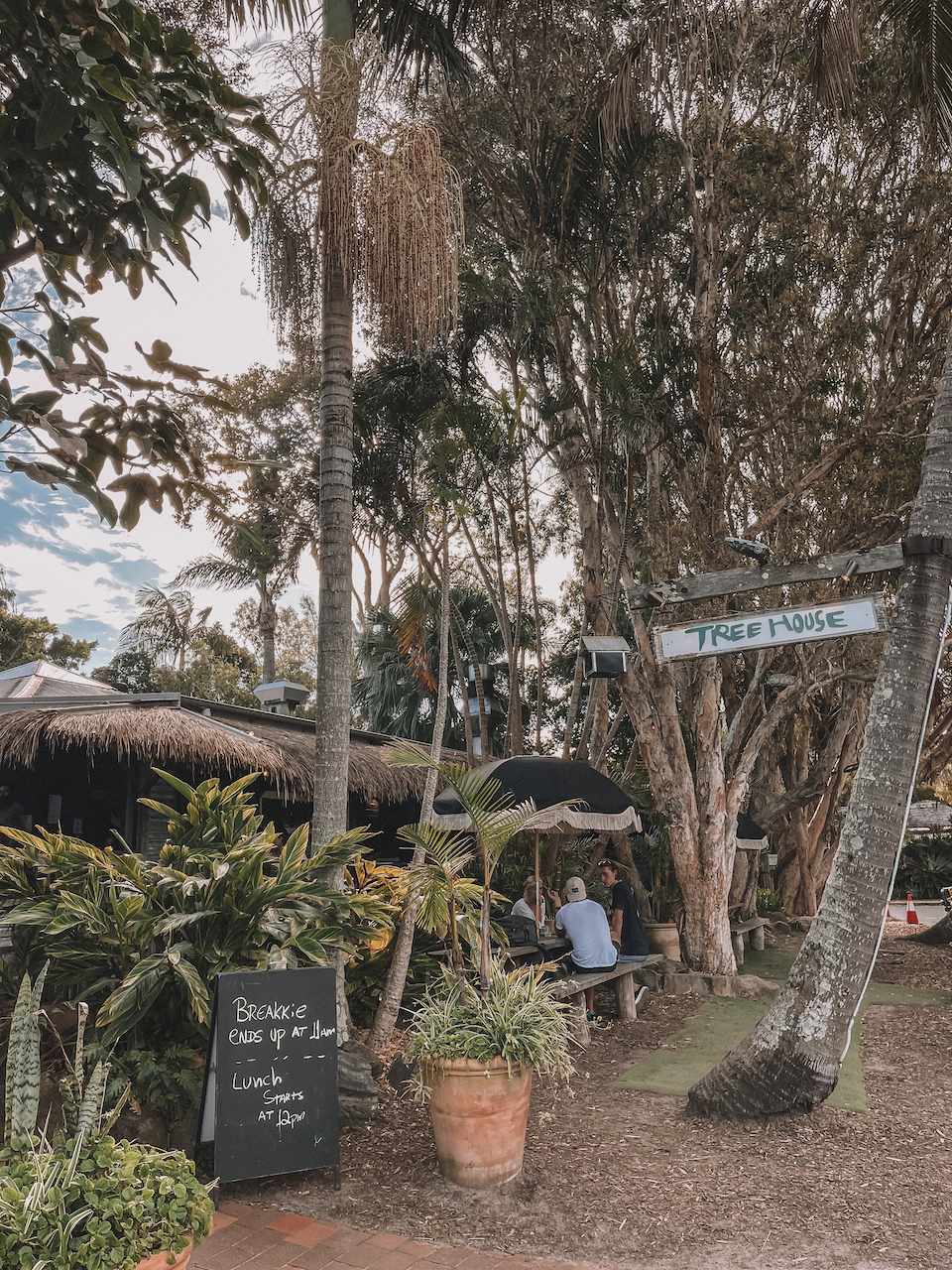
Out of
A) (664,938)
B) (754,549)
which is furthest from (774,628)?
(664,938)

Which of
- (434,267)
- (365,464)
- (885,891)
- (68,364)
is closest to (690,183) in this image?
(365,464)

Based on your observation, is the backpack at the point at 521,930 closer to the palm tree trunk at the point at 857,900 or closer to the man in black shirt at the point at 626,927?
the man in black shirt at the point at 626,927

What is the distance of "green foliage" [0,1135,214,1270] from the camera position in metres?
2.45

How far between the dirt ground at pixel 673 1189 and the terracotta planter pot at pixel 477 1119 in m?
0.08

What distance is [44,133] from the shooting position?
2.43 meters

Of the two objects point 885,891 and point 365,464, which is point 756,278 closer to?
point 365,464

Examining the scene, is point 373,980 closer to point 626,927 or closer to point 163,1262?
point 626,927

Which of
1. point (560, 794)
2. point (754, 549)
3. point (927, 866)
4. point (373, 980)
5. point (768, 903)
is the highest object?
point (754, 549)

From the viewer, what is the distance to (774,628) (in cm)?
562

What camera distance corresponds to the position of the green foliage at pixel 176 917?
4395 mm

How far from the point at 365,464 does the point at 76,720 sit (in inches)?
151

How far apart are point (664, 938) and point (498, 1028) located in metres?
6.32

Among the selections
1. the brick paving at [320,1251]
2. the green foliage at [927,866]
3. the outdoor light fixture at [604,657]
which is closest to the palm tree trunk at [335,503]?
the brick paving at [320,1251]

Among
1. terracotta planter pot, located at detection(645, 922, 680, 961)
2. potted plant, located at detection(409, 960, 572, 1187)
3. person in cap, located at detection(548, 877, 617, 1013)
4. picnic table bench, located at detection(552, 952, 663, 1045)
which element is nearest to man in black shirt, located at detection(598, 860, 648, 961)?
picnic table bench, located at detection(552, 952, 663, 1045)
